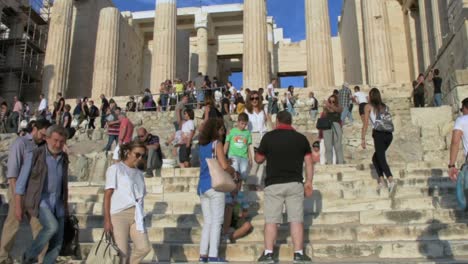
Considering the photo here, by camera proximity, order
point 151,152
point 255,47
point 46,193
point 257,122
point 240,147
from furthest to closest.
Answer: point 255,47 < point 151,152 < point 257,122 < point 240,147 < point 46,193

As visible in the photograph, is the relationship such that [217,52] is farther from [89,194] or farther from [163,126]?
[89,194]

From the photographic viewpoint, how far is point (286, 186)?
479 centimetres

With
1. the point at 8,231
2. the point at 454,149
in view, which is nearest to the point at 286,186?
the point at 454,149

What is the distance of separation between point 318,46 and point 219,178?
1837cm

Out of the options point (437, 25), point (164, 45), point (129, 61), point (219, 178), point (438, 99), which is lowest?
point (219, 178)

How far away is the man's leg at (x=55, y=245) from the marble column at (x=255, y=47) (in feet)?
58.3

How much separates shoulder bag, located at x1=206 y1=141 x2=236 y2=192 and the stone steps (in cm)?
94

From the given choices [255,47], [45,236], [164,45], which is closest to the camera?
[45,236]

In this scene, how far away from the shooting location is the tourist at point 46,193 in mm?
4449

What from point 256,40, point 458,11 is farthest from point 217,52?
point 458,11

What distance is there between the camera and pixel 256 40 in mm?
22797

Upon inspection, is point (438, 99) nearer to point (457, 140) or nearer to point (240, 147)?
point (457, 140)

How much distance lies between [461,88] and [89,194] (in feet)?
30.6

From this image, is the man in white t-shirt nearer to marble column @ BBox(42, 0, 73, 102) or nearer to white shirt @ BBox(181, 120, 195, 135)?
white shirt @ BBox(181, 120, 195, 135)
